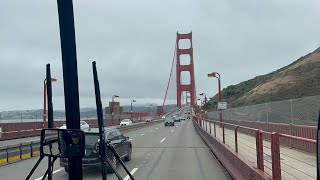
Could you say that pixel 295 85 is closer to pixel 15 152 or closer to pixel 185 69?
pixel 15 152

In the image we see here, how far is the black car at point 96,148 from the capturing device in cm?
1203

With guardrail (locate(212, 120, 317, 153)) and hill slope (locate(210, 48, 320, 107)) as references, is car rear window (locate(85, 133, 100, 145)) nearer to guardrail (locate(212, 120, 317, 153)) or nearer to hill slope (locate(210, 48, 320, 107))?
guardrail (locate(212, 120, 317, 153))

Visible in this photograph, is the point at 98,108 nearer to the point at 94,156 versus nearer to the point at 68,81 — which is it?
the point at 68,81

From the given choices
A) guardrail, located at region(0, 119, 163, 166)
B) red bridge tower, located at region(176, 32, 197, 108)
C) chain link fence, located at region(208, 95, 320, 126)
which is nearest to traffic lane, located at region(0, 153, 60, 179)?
guardrail, located at region(0, 119, 163, 166)

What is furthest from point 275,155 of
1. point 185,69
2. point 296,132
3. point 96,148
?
point 185,69

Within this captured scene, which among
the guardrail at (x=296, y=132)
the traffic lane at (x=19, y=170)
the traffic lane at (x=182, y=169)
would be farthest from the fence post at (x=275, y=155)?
the traffic lane at (x=19, y=170)

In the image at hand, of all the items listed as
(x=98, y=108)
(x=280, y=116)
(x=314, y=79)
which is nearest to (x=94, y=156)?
(x=98, y=108)

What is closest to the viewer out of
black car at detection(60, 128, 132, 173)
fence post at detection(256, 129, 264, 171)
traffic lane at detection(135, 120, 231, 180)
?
fence post at detection(256, 129, 264, 171)

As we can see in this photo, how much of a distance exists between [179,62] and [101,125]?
4755 inches

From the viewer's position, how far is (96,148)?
9.84 metres

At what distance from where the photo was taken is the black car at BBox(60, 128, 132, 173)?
12033 millimetres

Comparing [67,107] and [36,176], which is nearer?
[67,107]

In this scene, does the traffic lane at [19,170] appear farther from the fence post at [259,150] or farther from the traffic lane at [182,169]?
the fence post at [259,150]

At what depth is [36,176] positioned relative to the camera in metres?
12.8
